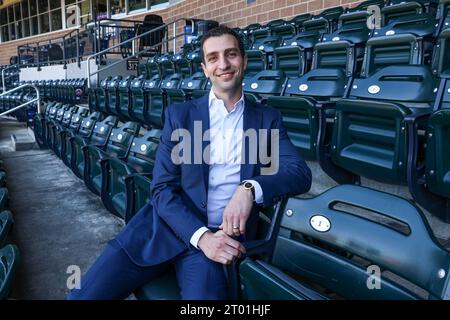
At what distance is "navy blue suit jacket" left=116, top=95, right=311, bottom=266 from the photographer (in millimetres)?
1243

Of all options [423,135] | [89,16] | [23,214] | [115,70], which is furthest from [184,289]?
[89,16]

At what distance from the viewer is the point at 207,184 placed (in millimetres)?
1320

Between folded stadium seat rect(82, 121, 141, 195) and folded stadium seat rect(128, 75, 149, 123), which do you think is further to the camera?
folded stadium seat rect(128, 75, 149, 123)

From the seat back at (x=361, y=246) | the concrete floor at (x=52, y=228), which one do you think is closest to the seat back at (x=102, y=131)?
the concrete floor at (x=52, y=228)

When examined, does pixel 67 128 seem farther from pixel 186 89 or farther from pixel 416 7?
pixel 416 7

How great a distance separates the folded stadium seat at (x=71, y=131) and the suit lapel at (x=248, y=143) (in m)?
2.38

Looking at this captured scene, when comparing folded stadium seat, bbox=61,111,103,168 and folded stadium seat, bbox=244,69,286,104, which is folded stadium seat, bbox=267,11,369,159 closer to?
folded stadium seat, bbox=244,69,286,104

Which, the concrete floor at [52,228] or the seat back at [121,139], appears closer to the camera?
the concrete floor at [52,228]

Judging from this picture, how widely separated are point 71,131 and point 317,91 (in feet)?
7.28

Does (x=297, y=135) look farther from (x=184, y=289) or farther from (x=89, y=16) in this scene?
(x=89, y=16)

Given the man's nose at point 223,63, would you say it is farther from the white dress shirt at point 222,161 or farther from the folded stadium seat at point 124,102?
the folded stadium seat at point 124,102

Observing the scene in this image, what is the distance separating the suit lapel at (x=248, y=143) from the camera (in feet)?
4.39

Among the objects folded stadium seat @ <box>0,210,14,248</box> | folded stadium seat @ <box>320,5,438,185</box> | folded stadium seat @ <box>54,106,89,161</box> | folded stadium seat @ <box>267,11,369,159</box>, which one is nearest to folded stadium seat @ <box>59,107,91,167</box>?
folded stadium seat @ <box>54,106,89,161</box>

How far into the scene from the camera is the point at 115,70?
7.66 m
